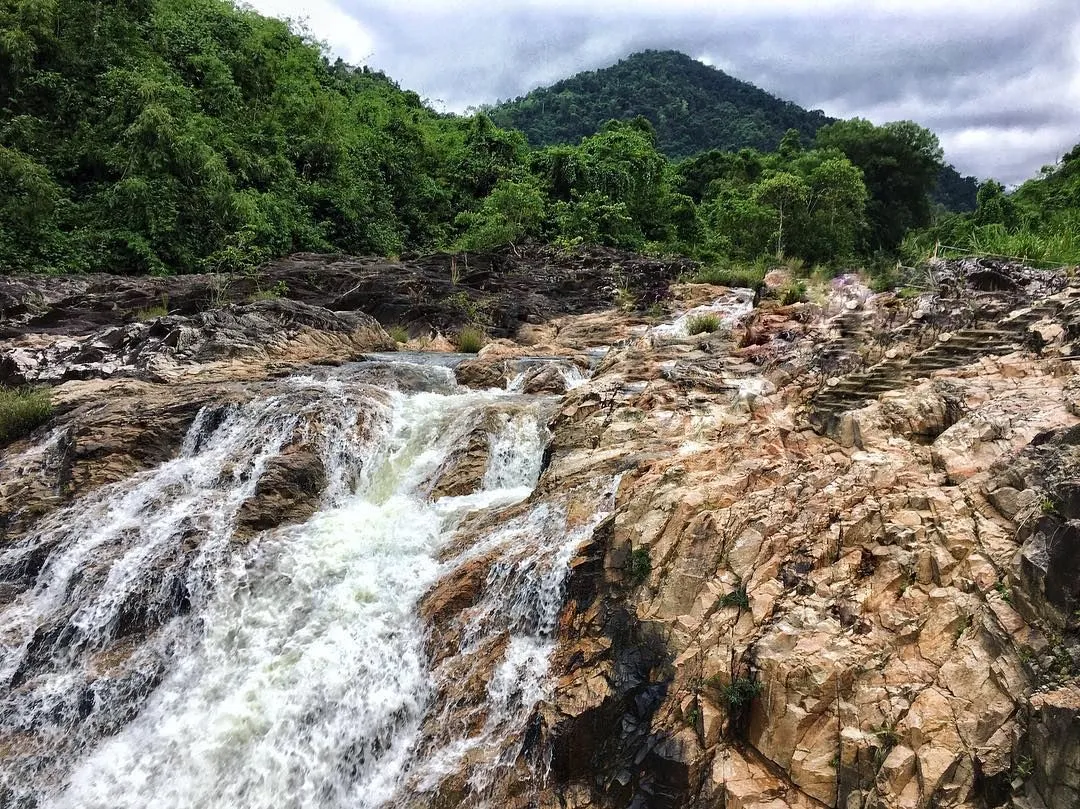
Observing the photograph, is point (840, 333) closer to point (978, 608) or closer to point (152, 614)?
point (978, 608)

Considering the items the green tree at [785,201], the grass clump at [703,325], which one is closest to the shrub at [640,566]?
the grass clump at [703,325]

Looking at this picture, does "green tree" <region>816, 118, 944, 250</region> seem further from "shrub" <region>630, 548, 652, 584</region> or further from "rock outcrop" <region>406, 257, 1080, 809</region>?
"shrub" <region>630, 548, 652, 584</region>

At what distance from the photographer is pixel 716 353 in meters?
12.7

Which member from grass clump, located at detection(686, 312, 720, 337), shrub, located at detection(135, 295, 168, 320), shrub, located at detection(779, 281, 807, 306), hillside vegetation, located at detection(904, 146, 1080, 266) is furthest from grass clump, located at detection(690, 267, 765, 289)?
shrub, located at detection(135, 295, 168, 320)

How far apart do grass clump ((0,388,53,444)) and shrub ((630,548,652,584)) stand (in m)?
11.6

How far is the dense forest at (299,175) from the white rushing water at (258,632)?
47.7 ft

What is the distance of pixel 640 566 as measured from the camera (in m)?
6.68

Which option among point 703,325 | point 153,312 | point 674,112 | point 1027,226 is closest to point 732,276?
point 703,325

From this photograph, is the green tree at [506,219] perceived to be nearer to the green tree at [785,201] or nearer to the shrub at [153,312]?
the green tree at [785,201]

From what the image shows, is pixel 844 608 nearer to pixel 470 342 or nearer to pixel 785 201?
pixel 470 342

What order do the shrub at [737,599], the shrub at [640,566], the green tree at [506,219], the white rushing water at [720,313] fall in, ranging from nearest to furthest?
the shrub at [737,599] < the shrub at [640,566] < the white rushing water at [720,313] < the green tree at [506,219]

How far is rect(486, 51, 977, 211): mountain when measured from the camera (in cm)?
7006

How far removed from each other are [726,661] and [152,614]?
7005 mm

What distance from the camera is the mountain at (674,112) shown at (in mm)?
70062
